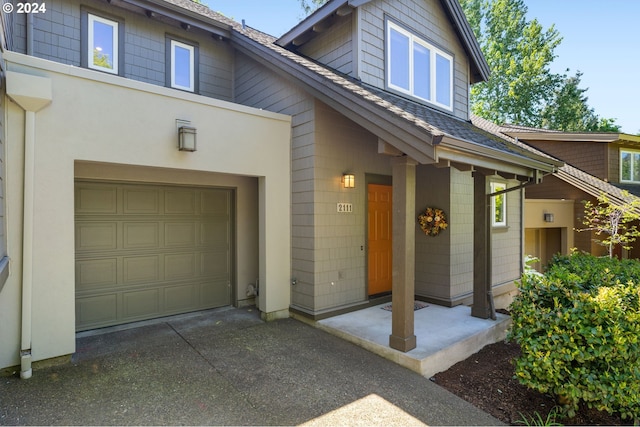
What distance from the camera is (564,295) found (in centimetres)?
359

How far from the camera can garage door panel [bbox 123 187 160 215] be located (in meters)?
5.33

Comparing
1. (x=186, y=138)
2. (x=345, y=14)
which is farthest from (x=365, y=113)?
(x=345, y=14)

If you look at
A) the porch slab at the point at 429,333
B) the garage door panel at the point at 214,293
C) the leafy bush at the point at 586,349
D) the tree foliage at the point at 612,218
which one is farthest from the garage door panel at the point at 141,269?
the tree foliage at the point at 612,218

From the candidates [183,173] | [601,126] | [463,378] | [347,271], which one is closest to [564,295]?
[463,378]

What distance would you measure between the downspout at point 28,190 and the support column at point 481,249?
578cm

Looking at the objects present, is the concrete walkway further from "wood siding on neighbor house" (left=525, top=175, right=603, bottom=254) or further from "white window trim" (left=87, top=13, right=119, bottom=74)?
"wood siding on neighbor house" (left=525, top=175, right=603, bottom=254)

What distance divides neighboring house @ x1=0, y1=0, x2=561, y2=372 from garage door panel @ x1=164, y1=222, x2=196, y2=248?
0.03 meters

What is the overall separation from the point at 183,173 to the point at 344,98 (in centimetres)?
295

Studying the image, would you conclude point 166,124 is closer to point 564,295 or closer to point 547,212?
point 564,295

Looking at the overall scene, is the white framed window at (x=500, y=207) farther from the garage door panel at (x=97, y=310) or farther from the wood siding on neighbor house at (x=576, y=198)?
the garage door panel at (x=97, y=310)

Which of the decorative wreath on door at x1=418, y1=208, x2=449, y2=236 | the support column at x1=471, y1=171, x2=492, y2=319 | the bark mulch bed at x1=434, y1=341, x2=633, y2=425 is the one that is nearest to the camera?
the bark mulch bed at x1=434, y1=341, x2=633, y2=425

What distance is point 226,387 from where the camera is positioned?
351 centimetres

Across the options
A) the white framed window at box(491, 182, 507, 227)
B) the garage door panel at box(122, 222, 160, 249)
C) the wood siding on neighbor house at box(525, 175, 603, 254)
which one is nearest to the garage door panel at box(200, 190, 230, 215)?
the garage door panel at box(122, 222, 160, 249)

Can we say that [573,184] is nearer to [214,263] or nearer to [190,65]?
[214,263]
